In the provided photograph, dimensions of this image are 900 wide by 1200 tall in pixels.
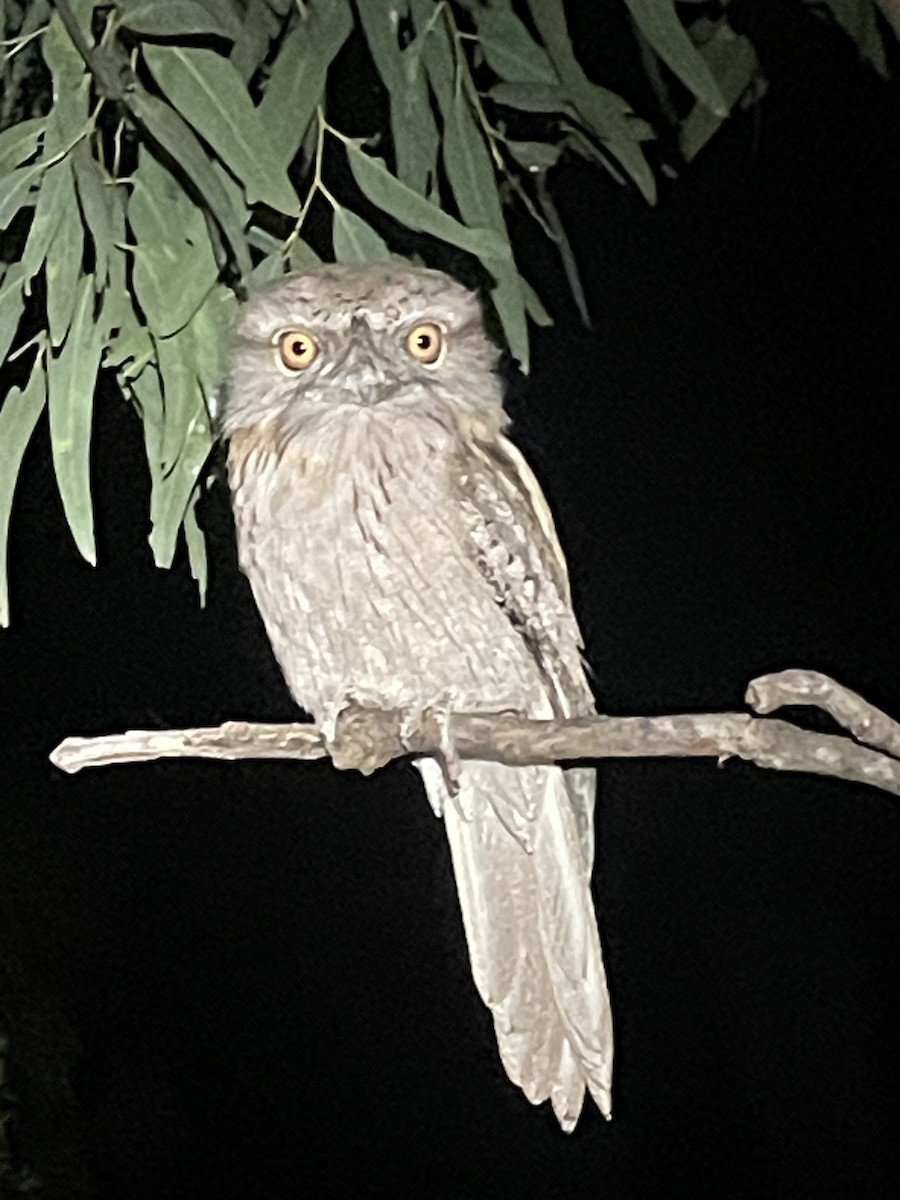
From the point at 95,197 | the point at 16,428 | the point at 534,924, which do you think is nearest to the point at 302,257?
the point at 95,197

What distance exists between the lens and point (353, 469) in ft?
3.46

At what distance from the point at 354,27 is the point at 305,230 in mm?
155

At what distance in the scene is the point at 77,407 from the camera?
1.05 meters

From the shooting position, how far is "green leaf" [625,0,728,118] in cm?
98

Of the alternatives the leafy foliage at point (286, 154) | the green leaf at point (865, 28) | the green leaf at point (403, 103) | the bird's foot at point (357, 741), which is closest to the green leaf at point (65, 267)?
the leafy foliage at point (286, 154)

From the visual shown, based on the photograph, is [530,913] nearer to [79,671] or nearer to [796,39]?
[79,671]

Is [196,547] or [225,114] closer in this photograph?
[225,114]

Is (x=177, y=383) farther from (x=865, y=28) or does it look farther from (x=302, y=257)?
(x=865, y=28)

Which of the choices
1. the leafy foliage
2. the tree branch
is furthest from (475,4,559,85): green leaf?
the tree branch

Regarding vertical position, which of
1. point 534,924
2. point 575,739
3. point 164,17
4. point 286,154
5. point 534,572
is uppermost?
point 164,17

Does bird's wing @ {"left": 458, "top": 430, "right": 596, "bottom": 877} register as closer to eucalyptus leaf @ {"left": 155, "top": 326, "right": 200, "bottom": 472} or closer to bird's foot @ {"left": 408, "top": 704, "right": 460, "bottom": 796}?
bird's foot @ {"left": 408, "top": 704, "right": 460, "bottom": 796}

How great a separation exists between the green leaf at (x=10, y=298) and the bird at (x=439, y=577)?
17 cm

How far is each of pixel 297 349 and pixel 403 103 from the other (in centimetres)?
19

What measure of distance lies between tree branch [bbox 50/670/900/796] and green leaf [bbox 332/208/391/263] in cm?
33
